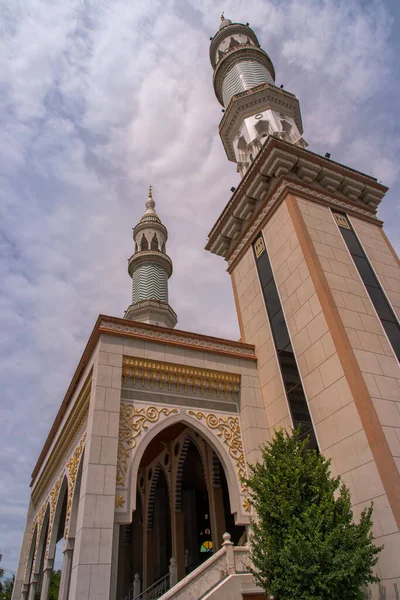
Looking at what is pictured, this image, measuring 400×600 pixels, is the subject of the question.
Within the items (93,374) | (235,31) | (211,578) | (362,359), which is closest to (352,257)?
(362,359)

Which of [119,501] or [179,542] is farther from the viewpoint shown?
[179,542]

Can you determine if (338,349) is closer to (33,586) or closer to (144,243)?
(33,586)

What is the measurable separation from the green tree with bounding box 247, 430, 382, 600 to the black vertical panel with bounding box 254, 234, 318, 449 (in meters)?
1.44

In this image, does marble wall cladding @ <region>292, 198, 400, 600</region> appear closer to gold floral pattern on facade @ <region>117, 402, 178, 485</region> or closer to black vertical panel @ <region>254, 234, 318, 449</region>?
black vertical panel @ <region>254, 234, 318, 449</region>

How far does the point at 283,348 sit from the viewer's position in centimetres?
1126

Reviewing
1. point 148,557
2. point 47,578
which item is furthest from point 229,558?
point 148,557

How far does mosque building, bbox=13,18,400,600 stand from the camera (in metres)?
8.21

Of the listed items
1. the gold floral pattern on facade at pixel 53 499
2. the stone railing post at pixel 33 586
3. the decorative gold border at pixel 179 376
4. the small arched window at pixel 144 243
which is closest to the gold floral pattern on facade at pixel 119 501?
the decorative gold border at pixel 179 376

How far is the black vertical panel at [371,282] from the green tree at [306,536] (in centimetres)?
418

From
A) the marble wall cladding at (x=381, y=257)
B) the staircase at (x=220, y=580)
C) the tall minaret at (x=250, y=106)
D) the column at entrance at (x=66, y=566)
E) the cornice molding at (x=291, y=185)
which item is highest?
Answer: the tall minaret at (x=250, y=106)

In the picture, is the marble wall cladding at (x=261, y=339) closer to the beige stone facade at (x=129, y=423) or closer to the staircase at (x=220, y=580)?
the beige stone facade at (x=129, y=423)

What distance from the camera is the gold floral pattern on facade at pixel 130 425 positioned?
29.8 feet

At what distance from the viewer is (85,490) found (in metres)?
8.24

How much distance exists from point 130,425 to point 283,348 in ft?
14.2
